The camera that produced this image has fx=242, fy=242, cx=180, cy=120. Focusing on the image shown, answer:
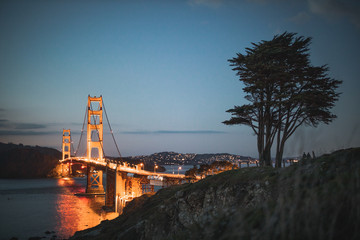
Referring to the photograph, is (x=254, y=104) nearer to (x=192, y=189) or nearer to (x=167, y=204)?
(x=192, y=189)

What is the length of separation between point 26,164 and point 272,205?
166010 mm

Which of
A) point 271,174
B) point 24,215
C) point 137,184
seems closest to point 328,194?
point 271,174

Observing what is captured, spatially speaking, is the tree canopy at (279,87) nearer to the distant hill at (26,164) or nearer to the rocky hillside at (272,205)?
the rocky hillside at (272,205)

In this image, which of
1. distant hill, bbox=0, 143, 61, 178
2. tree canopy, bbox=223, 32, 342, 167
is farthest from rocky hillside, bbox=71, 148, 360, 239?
distant hill, bbox=0, 143, 61, 178

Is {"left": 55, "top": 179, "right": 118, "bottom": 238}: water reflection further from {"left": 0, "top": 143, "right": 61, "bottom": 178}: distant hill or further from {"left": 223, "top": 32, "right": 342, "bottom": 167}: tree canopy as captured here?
{"left": 0, "top": 143, "right": 61, "bottom": 178}: distant hill

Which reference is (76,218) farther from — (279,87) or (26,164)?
(26,164)

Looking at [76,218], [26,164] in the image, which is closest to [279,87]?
[76,218]

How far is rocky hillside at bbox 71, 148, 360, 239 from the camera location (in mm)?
3361

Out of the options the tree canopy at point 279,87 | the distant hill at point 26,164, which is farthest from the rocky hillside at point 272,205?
the distant hill at point 26,164

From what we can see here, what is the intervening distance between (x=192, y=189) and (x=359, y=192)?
11437 mm

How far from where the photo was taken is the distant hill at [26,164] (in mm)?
136375

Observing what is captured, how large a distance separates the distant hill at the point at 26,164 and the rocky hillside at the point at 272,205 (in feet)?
458

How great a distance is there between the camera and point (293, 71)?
66.4 feet

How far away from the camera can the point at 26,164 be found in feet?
463
